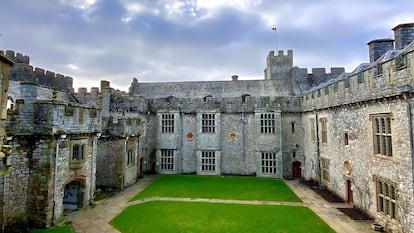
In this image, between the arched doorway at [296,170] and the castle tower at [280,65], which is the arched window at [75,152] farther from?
the castle tower at [280,65]

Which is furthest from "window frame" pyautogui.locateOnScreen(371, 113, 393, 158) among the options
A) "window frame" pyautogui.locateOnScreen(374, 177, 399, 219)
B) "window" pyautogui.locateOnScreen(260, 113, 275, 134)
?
"window" pyautogui.locateOnScreen(260, 113, 275, 134)

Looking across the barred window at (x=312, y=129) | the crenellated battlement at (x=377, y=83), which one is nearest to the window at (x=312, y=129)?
the barred window at (x=312, y=129)

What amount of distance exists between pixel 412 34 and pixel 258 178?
1545 cm

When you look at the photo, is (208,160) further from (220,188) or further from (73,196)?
(73,196)

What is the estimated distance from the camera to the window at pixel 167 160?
2620 cm

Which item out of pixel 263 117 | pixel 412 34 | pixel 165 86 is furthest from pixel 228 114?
pixel 412 34

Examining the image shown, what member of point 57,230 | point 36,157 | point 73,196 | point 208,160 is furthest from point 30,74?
point 208,160

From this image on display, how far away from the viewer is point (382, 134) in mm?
12430

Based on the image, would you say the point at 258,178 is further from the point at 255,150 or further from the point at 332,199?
the point at 332,199

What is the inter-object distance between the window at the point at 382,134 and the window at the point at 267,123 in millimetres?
12082

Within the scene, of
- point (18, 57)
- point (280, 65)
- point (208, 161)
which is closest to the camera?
point (18, 57)

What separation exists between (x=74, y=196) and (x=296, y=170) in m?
18.8

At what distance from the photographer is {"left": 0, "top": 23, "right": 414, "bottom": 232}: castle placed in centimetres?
1167

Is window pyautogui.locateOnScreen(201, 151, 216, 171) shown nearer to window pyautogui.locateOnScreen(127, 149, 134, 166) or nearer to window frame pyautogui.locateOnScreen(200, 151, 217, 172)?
window frame pyautogui.locateOnScreen(200, 151, 217, 172)
